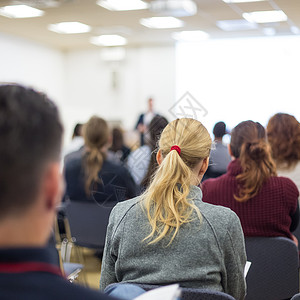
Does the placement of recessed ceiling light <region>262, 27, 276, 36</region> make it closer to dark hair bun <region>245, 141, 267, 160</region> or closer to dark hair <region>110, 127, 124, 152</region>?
dark hair <region>110, 127, 124, 152</region>

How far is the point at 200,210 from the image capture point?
4.61ft

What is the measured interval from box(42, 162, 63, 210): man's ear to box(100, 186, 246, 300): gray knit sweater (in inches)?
31.5

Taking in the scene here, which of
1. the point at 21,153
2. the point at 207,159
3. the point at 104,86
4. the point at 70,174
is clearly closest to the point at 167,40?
the point at 104,86

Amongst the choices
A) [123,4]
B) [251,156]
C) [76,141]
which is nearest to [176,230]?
[251,156]

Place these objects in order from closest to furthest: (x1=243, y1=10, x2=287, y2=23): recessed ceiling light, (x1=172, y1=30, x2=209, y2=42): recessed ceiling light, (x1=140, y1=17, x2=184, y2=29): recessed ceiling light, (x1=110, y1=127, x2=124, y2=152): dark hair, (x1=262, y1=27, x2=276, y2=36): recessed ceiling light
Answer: (x1=110, y1=127, x2=124, y2=152): dark hair, (x1=243, y1=10, x2=287, y2=23): recessed ceiling light, (x1=140, y1=17, x2=184, y2=29): recessed ceiling light, (x1=262, y1=27, x2=276, y2=36): recessed ceiling light, (x1=172, y1=30, x2=209, y2=42): recessed ceiling light

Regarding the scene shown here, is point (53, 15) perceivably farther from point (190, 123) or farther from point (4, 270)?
point (4, 270)

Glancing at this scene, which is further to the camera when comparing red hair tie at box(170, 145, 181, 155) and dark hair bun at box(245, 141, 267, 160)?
dark hair bun at box(245, 141, 267, 160)

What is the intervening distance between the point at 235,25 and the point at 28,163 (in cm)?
726

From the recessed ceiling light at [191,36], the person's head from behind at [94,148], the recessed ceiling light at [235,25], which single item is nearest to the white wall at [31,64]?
the recessed ceiling light at [191,36]

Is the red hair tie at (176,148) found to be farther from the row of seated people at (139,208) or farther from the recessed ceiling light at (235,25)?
the recessed ceiling light at (235,25)

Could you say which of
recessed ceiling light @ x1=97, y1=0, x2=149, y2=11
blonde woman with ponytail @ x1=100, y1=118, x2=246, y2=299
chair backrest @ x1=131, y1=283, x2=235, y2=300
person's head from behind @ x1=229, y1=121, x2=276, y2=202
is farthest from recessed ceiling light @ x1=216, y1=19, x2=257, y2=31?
chair backrest @ x1=131, y1=283, x2=235, y2=300

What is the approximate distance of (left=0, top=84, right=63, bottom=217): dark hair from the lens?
56 cm

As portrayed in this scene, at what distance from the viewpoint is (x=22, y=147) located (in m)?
0.57

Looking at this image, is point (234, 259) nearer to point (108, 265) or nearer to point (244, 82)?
point (108, 265)
